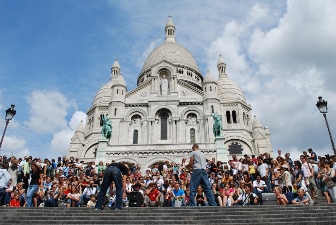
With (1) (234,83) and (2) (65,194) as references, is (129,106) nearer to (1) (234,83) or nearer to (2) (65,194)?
(1) (234,83)

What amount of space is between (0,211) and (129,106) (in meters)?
26.5

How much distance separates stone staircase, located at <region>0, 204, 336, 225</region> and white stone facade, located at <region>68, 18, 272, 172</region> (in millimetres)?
19308

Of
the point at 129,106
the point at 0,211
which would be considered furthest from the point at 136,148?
the point at 0,211

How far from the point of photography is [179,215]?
28.1ft

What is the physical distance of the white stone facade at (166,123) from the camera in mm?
28953

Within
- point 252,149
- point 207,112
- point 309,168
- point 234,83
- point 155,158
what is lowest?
point 309,168

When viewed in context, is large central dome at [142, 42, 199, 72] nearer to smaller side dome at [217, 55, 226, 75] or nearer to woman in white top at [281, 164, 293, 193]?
smaller side dome at [217, 55, 226, 75]

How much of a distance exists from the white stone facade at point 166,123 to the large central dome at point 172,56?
9690 mm

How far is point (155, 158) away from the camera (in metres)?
28.6

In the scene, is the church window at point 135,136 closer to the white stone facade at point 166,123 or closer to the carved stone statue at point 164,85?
the white stone facade at point 166,123

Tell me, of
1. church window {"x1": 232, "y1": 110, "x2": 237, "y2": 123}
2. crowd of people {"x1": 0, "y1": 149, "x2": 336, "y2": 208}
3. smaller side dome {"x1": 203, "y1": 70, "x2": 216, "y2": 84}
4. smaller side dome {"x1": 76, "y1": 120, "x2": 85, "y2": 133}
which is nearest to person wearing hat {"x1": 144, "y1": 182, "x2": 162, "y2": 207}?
crowd of people {"x1": 0, "y1": 149, "x2": 336, "y2": 208}

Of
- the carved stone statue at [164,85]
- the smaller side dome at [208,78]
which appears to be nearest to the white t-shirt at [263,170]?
the carved stone statue at [164,85]

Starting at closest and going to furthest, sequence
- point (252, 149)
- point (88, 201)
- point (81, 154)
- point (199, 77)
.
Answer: point (88, 201)
point (252, 149)
point (81, 154)
point (199, 77)

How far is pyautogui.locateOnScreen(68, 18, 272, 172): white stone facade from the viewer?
28953 millimetres
